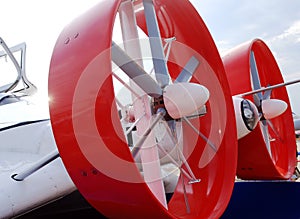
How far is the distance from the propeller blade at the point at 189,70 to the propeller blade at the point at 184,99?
8.3 inches

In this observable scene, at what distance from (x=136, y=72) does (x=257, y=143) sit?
0.90 meters

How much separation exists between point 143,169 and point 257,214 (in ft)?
2.19

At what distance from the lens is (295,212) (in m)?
1.34

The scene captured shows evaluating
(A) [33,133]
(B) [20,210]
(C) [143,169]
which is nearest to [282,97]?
(C) [143,169]

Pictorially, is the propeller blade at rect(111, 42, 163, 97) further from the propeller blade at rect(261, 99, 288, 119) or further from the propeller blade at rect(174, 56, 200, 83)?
the propeller blade at rect(261, 99, 288, 119)

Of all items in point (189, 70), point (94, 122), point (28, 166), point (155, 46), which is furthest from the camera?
point (189, 70)

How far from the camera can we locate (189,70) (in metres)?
1.28

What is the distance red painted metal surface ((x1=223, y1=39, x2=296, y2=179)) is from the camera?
5.22 feet

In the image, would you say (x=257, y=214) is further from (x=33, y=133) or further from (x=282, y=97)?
(x=33, y=133)

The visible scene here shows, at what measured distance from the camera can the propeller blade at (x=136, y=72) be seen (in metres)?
0.94

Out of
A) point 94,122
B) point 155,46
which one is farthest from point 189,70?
point 94,122

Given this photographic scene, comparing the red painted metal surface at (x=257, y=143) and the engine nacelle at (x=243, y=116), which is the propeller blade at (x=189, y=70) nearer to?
the engine nacelle at (x=243, y=116)

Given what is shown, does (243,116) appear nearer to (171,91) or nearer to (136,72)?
(171,91)

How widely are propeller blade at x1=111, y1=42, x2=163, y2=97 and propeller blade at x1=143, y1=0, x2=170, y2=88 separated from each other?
77 mm
